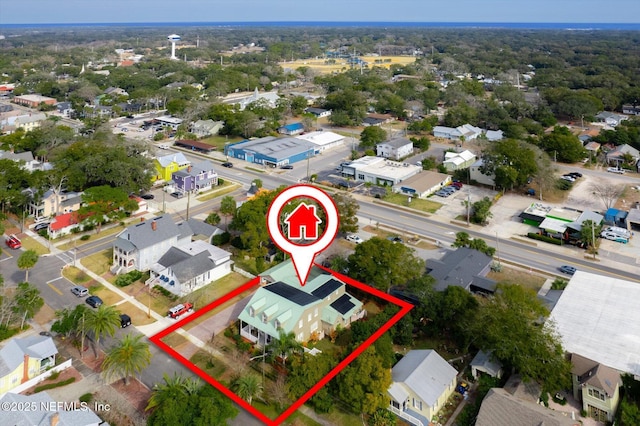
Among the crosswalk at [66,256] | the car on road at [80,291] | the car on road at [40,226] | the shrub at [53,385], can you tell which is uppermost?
the car on road at [40,226]

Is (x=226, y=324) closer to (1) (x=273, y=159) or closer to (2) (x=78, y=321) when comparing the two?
(2) (x=78, y=321)

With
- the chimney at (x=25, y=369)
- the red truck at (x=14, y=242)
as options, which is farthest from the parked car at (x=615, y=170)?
the red truck at (x=14, y=242)

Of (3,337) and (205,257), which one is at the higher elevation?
(205,257)

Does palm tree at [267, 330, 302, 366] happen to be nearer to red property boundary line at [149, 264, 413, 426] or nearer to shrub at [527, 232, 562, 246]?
red property boundary line at [149, 264, 413, 426]

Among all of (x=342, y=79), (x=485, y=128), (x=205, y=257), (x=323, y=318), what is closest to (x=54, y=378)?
(x=205, y=257)

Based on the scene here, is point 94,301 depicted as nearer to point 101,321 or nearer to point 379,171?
point 101,321

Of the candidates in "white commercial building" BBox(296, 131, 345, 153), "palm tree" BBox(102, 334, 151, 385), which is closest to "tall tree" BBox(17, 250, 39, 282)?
"palm tree" BBox(102, 334, 151, 385)

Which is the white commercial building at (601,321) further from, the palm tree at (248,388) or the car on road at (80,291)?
the car on road at (80,291)
